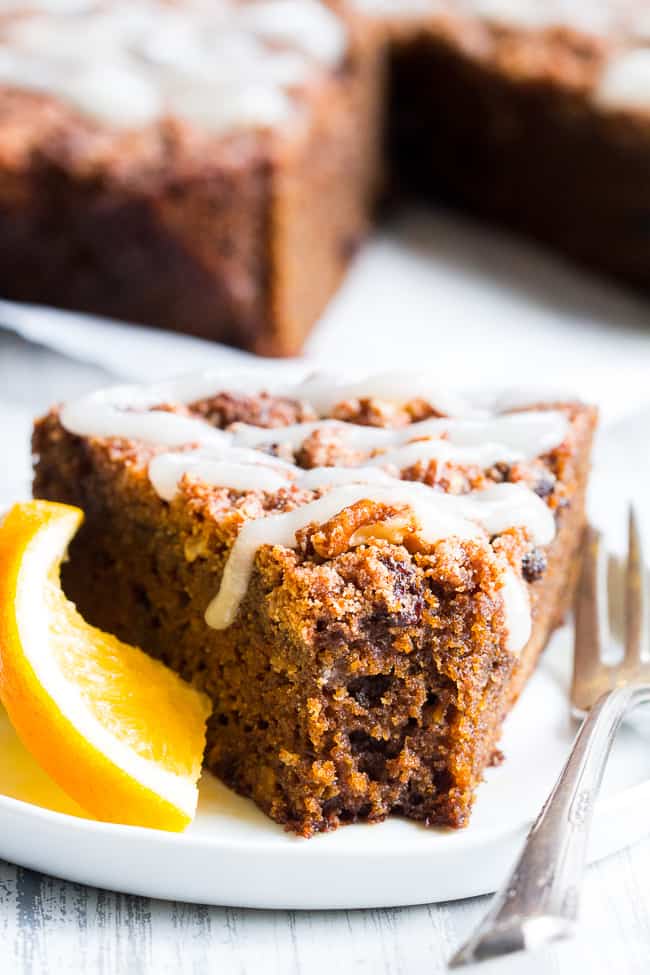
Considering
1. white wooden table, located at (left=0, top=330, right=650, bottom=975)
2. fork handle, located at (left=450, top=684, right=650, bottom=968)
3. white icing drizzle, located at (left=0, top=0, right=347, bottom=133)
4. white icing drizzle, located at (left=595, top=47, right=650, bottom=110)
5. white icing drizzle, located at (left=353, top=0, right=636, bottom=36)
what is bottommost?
white wooden table, located at (left=0, top=330, right=650, bottom=975)

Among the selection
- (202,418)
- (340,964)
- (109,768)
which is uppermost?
(202,418)

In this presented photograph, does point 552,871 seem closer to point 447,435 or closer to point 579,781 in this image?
point 579,781

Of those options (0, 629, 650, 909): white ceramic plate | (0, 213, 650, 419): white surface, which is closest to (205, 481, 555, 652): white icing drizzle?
(0, 629, 650, 909): white ceramic plate

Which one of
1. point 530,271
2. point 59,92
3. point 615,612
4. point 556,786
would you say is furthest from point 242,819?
point 530,271

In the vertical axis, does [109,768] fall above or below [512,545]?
below

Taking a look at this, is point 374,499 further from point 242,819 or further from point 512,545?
point 242,819

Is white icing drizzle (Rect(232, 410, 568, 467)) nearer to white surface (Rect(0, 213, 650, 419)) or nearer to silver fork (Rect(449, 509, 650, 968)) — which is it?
silver fork (Rect(449, 509, 650, 968))
